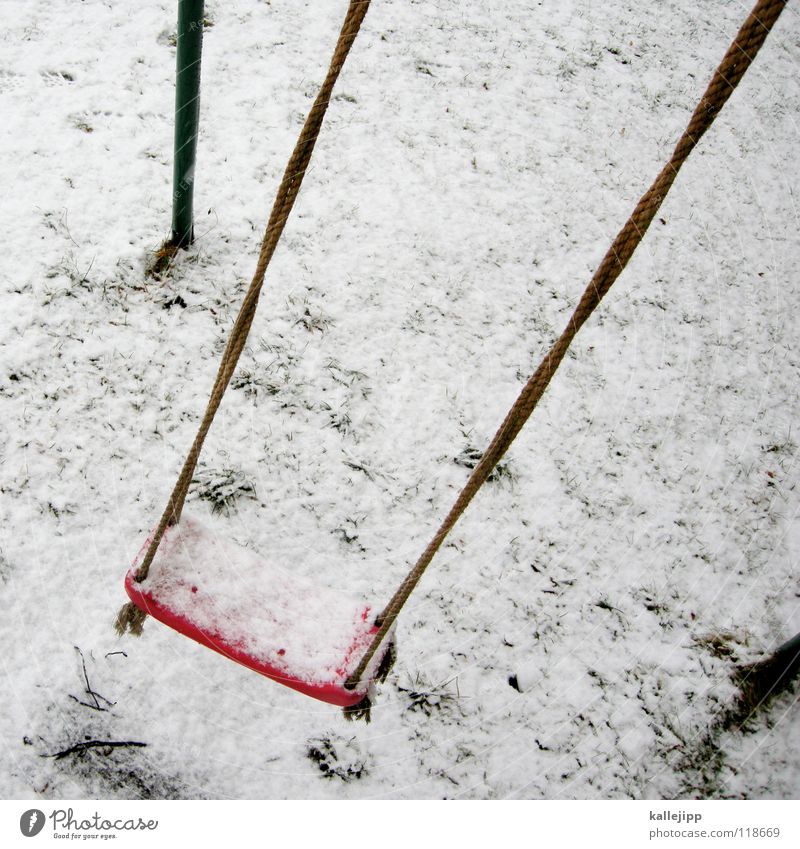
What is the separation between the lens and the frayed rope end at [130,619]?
2143 millimetres

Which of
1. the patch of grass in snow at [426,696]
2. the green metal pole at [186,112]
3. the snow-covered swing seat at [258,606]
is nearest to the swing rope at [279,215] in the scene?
the snow-covered swing seat at [258,606]

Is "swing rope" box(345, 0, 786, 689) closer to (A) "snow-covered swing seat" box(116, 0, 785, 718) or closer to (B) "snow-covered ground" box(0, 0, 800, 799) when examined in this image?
(A) "snow-covered swing seat" box(116, 0, 785, 718)

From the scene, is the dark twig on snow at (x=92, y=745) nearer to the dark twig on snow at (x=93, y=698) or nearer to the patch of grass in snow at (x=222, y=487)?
the dark twig on snow at (x=93, y=698)

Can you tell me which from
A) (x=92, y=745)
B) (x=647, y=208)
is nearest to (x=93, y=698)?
(x=92, y=745)

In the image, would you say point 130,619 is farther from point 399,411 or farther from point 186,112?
point 186,112

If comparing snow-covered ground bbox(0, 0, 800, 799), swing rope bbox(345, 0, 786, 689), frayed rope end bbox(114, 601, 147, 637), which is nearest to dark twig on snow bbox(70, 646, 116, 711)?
snow-covered ground bbox(0, 0, 800, 799)

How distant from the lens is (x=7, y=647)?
2.45 meters

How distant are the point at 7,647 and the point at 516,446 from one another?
2535mm

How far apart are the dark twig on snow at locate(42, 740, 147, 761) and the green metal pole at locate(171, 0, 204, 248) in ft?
8.35

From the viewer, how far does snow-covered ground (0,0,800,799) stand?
8.41 ft

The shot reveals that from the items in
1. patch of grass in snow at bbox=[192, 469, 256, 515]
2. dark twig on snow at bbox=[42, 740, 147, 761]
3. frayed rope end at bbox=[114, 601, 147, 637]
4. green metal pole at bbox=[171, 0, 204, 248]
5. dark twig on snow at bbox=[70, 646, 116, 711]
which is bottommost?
dark twig on snow at bbox=[42, 740, 147, 761]
